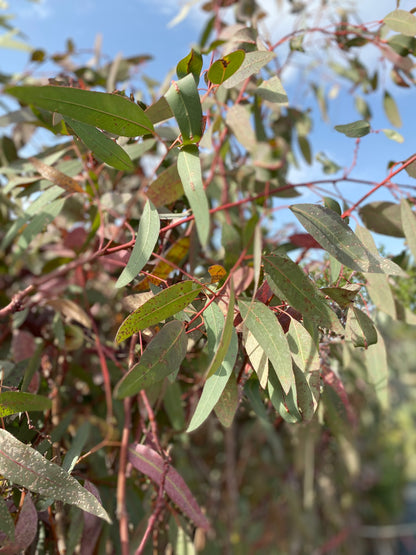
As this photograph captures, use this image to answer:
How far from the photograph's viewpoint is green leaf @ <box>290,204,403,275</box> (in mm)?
367

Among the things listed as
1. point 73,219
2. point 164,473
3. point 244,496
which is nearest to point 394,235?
point 164,473

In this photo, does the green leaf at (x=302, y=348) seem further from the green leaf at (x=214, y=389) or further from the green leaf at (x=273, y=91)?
the green leaf at (x=273, y=91)

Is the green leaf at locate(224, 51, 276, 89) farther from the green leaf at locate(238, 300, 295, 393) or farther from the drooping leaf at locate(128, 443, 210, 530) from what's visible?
the drooping leaf at locate(128, 443, 210, 530)

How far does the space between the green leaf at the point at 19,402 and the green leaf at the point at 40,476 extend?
0.10 feet

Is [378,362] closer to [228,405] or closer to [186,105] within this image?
[228,405]

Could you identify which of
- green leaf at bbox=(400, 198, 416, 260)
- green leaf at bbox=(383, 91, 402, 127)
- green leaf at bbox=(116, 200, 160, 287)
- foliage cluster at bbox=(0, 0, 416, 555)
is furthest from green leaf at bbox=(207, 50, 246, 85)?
green leaf at bbox=(383, 91, 402, 127)

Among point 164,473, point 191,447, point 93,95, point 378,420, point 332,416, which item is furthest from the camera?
point 378,420

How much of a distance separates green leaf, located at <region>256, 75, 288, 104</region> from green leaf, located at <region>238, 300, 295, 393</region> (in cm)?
26

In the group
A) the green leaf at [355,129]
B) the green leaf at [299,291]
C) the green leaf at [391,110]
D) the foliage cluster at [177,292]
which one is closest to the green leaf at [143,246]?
the foliage cluster at [177,292]

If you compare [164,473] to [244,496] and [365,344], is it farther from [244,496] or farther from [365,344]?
[244,496]

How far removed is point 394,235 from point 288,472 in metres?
1.04

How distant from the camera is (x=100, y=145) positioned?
1.27ft

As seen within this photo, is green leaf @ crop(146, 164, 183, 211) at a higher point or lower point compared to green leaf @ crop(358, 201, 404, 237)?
higher

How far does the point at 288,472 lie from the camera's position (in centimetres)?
140
